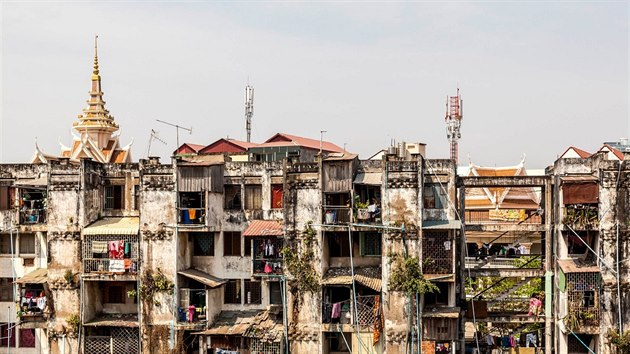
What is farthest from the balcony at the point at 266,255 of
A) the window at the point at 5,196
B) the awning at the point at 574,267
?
the window at the point at 5,196

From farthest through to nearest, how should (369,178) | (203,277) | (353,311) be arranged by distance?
(203,277), (369,178), (353,311)

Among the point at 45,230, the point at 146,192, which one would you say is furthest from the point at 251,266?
the point at 45,230

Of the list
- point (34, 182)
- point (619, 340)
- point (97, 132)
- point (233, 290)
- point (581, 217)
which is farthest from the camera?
point (97, 132)

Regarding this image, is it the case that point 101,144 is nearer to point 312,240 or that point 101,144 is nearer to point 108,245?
point 108,245

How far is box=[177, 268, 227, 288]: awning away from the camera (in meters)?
43.1

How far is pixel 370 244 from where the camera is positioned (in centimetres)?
4344

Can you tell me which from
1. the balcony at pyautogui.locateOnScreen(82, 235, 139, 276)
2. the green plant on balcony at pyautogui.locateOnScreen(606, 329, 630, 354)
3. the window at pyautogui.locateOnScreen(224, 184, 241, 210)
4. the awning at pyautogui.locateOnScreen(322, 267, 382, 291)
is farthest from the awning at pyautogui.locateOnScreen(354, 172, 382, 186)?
the green plant on balcony at pyautogui.locateOnScreen(606, 329, 630, 354)

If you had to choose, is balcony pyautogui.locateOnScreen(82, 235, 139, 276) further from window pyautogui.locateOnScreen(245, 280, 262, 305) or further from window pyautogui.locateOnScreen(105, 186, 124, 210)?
window pyautogui.locateOnScreen(245, 280, 262, 305)

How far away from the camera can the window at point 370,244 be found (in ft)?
142

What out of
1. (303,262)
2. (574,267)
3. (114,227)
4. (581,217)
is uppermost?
(581,217)

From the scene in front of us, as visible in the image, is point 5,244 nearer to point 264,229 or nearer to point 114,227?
point 114,227

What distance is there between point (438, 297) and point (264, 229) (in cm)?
909

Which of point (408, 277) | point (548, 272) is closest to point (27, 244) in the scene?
point (408, 277)

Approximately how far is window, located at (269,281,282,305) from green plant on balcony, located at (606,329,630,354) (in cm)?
1570
